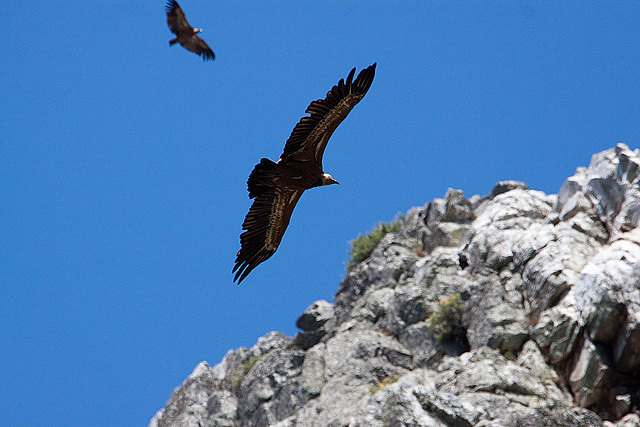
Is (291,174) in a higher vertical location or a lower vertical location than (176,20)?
lower

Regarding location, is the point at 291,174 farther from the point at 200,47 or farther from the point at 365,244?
the point at 365,244

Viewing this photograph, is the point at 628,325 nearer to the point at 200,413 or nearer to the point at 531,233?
the point at 531,233

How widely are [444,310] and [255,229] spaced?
9.69 m

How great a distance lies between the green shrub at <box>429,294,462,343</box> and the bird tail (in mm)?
10334

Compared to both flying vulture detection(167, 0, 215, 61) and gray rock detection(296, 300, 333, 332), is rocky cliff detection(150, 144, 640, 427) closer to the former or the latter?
gray rock detection(296, 300, 333, 332)

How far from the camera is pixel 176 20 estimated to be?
20.6 m

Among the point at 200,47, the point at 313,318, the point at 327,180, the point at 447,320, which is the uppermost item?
the point at 200,47

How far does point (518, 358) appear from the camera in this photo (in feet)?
61.5

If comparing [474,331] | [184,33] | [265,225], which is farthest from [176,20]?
[474,331]

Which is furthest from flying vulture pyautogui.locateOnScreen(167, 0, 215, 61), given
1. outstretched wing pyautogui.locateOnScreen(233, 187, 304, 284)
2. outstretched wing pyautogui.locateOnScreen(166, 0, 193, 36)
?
outstretched wing pyautogui.locateOnScreen(233, 187, 304, 284)

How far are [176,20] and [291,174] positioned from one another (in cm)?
1023

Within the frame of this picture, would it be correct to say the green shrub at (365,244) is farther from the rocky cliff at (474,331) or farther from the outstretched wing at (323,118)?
the outstretched wing at (323,118)

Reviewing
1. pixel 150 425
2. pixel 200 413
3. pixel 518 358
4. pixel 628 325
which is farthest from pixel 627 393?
pixel 150 425

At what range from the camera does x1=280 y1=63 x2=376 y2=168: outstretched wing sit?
11266 mm
